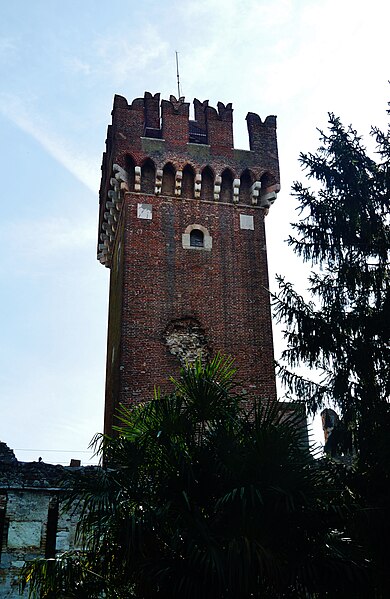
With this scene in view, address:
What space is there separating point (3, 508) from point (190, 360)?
6.78m

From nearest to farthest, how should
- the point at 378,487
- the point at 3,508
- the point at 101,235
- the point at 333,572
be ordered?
the point at 333,572, the point at 378,487, the point at 3,508, the point at 101,235

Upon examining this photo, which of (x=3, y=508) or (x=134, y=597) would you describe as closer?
(x=134, y=597)

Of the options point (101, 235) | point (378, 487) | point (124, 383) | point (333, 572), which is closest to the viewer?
point (333, 572)

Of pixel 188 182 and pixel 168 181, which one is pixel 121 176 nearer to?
pixel 168 181

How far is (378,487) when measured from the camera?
11.4 m

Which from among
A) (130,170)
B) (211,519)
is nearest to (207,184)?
(130,170)

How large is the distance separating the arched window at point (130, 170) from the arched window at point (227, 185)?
2.87 metres

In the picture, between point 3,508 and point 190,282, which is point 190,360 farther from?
point 3,508

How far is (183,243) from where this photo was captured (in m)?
20.7

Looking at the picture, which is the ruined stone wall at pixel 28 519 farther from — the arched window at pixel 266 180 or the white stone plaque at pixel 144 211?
the arched window at pixel 266 180

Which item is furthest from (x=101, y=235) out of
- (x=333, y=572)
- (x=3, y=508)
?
(x=333, y=572)

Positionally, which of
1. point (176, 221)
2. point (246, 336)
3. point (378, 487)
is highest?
point (176, 221)

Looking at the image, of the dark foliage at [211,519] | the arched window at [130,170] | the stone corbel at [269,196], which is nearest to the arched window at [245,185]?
the stone corbel at [269,196]

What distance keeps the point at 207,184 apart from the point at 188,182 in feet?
2.10
